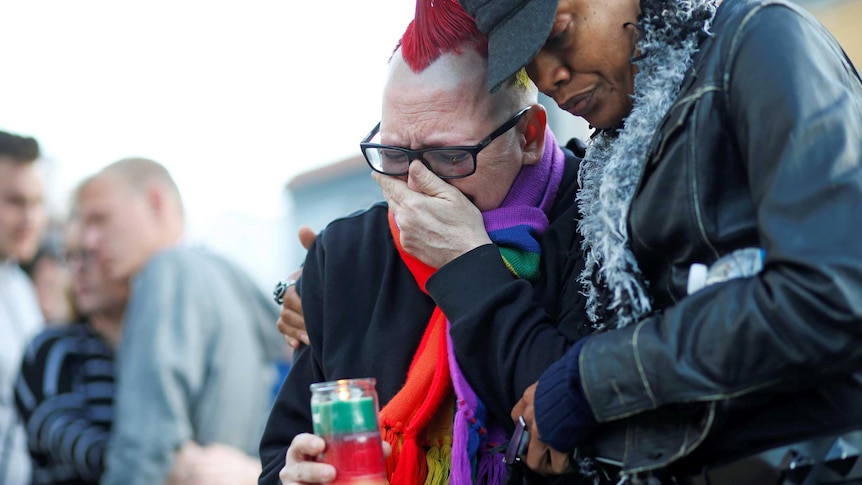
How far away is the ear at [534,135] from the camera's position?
2373 mm

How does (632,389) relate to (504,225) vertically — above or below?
below

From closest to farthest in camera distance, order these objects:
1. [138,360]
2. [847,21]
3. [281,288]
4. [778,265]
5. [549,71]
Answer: [778,265], [549,71], [281,288], [138,360], [847,21]

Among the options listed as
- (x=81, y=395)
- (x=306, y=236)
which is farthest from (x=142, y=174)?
(x=306, y=236)

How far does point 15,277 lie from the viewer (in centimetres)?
556

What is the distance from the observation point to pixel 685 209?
168cm

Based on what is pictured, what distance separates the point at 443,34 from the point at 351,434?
109 centimetres

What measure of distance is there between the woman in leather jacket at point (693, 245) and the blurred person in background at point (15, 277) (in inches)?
151

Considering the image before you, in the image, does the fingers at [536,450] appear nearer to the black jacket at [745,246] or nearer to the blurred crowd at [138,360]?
the black jacket at [745,246]

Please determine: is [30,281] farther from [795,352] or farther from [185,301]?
[795,352]

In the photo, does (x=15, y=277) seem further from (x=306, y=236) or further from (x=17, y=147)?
(x=306, y=236)

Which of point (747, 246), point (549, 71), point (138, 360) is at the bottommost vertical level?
point (138, 360)

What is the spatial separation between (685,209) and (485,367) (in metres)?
0.61

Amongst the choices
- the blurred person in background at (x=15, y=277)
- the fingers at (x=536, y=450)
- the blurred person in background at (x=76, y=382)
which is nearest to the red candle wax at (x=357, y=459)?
the fingers at (x=536, y=450)

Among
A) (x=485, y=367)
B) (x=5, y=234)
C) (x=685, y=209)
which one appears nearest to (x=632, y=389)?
(x=685, y=209)
